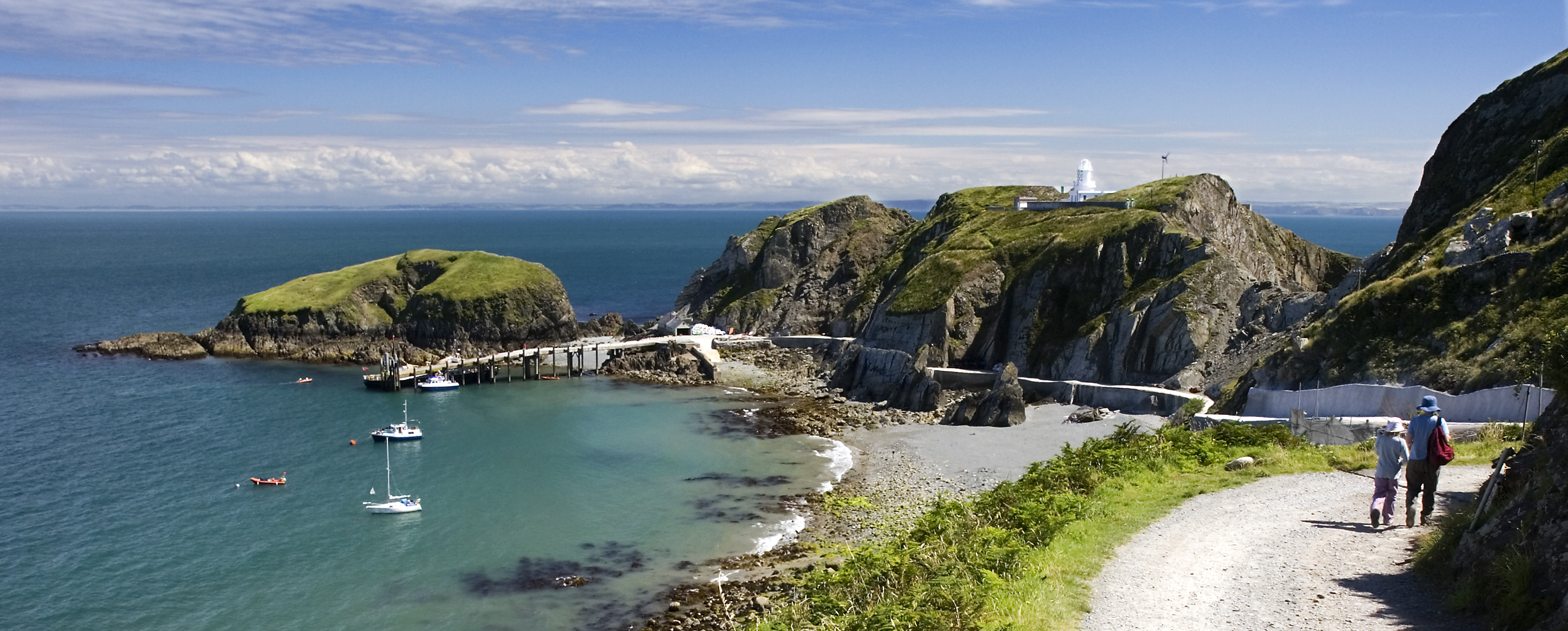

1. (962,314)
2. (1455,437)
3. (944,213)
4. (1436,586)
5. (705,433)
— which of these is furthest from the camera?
(944,213)

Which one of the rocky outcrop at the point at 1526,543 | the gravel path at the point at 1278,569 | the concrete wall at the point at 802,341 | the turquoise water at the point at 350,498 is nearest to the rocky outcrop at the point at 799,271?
the concrete wall at the point at 802,341

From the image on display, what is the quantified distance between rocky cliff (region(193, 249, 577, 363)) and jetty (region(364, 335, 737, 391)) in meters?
4.70

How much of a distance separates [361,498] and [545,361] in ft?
144

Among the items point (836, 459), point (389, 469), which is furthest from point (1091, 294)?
point (389, 469)

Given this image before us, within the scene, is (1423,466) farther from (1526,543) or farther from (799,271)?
(799,271)

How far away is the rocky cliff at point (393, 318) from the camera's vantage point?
9700 cm

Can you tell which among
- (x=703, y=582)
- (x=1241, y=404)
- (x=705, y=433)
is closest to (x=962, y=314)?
(x=705, y=433)

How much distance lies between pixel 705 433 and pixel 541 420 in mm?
13738

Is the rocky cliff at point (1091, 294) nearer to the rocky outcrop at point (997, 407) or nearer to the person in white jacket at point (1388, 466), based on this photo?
the rocky outcrop at point (997, 407)

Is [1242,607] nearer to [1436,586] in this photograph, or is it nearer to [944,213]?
[1436,586]

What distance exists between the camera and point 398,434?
62.1m

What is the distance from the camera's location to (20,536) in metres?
43.1

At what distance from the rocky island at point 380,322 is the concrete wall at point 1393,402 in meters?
73.2

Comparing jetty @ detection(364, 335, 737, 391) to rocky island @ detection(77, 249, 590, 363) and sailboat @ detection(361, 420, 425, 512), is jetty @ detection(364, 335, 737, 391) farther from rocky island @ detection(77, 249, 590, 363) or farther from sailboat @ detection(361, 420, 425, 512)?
sailboat @ detection(361, 420, 425, 512)
